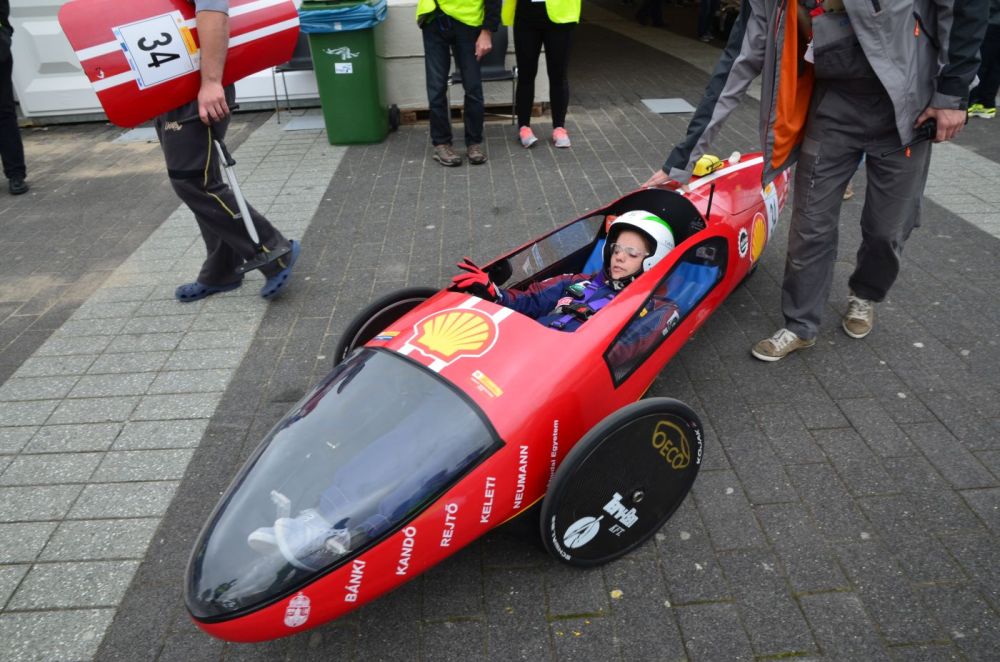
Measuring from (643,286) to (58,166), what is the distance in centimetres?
665

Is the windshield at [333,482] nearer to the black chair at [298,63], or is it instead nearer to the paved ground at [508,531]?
the paved ground at [508,531]

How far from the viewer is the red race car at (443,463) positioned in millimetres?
1839

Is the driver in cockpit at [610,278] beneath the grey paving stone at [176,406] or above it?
above

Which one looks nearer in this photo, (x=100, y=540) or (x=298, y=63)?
(x=100, y=540)

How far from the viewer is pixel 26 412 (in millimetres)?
3205

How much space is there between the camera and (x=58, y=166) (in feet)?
22.0

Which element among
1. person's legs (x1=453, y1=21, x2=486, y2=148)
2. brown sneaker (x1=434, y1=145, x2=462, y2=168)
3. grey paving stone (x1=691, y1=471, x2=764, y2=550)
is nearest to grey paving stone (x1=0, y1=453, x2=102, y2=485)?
grey paving stone (x1=691, y1=471, x2=764, y2=550)

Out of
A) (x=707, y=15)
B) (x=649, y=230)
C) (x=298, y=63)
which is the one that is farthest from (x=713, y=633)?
(x=707, y=15)

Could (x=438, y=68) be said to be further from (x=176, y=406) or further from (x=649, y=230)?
(x=176, y=406)

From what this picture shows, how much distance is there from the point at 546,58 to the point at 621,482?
5.09 meters

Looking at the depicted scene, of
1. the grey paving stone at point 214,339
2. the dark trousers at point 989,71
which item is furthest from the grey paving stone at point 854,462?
the dark trousers at point 989,71

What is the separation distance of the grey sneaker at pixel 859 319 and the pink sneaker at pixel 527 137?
12.6 feet

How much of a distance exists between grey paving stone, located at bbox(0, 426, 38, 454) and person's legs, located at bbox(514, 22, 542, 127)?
→ 4.82 m

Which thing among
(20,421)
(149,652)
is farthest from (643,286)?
(20,421)
